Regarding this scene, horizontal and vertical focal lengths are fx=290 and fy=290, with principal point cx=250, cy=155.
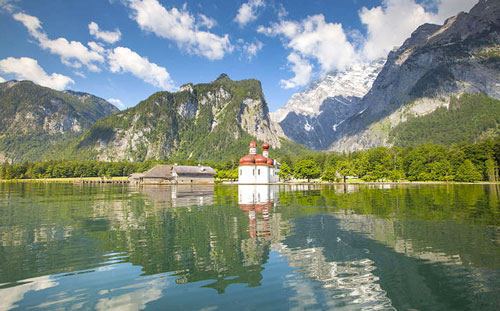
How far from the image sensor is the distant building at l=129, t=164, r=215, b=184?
4660 inches

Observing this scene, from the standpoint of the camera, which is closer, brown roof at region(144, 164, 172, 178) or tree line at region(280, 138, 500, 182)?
tree line at region(280, 138, 500, 182)

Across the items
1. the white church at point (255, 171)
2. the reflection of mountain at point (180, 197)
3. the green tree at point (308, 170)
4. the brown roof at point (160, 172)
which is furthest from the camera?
the brown roof at point (160, 172)

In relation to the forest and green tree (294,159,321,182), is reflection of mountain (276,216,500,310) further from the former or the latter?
the forest

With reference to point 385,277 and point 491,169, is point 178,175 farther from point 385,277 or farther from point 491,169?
point 385,277

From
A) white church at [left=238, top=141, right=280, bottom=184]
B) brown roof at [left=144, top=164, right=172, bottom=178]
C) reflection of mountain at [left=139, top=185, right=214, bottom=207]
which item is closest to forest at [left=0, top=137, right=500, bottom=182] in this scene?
white church at [left=238, top=141, right=280, bottom=184]

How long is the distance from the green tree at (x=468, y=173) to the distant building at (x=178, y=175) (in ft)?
285

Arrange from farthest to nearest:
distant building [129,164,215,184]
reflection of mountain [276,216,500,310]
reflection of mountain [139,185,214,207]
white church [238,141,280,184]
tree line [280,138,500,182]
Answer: distant building [129,164,215,184] → white church [238,141,280,184] → tree line [280,138,500,182] → reflection of mountain [139,185,214,207] → reflection of mountain [276,216,500,310]

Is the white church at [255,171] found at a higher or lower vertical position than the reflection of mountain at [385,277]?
higher

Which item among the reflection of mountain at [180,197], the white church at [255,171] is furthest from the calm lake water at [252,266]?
the white church at [255,171]

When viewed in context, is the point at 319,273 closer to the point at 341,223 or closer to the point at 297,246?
the point at 297,246

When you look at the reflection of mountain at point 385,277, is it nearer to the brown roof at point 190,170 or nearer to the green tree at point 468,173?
the green tree at point 468,173

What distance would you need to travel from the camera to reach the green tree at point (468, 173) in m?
85.0

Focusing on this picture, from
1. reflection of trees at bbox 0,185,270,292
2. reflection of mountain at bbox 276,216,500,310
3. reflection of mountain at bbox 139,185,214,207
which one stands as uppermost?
reflection of mountain at bbox 139,185,214,207

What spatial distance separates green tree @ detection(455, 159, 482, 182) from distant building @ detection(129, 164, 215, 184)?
86.8 m
